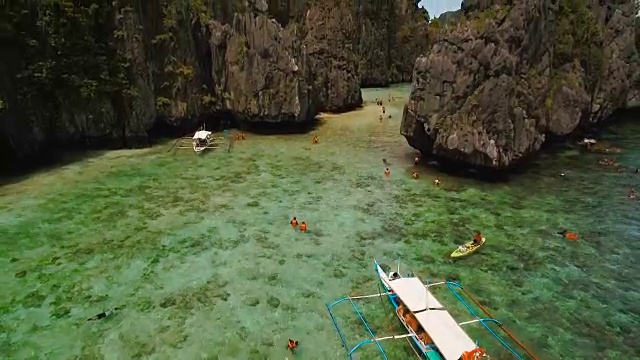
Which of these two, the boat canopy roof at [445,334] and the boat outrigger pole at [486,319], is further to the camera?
the boat outrigger pole at [486,319]

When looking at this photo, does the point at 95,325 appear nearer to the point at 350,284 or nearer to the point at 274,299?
the point at 274,299

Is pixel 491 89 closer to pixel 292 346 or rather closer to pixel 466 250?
pixel 466 250

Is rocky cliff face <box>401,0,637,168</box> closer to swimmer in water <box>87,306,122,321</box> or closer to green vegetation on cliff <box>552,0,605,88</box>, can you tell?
green vegetation on cliff <box>552,0,605,88</box>

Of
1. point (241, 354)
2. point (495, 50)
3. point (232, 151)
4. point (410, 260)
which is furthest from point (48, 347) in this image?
point (495, 50)

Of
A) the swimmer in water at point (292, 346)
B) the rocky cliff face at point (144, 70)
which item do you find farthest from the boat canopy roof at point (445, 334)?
the rocky cliff face at point (144, 70)

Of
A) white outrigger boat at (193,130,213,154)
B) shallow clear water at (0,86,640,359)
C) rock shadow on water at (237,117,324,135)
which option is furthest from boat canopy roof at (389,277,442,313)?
rock shadow on water at (237,117,324,135)

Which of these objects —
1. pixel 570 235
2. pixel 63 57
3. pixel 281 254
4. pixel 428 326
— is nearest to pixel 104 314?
pixel 281 254

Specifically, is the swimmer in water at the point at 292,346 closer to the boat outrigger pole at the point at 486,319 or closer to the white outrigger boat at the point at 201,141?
the boat outrigger pole at the point at 486,319
